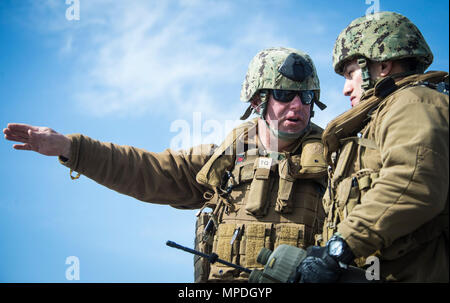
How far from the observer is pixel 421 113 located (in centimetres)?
428

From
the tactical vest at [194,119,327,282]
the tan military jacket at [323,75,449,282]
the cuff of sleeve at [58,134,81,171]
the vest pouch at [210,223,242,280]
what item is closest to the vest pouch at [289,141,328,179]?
the tactical vest at [194,119,327,282]

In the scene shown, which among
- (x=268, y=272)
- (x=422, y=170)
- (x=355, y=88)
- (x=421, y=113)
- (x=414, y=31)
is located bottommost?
(x=268, y=272)

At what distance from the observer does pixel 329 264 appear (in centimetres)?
436

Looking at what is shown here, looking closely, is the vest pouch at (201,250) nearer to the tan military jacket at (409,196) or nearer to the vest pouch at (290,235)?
the vest pouch at (290,235)

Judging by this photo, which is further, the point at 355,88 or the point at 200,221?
the point at 200,221

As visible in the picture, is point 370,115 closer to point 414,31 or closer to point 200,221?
point 414,31

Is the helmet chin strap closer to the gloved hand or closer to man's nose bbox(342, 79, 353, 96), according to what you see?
man's nose bbox(342, 79, 353, 96)

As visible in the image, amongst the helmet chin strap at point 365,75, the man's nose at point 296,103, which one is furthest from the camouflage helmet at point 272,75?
the helmet chin strap at point 365,75

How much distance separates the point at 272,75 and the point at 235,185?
1397 millimetres

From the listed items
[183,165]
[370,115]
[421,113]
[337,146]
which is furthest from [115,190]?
[421,113]

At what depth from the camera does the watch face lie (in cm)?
434

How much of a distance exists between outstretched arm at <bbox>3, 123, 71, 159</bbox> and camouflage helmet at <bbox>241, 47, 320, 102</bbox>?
2299mm

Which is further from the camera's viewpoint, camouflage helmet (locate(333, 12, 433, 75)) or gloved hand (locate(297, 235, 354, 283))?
camouflage helmet (locate(333, 12, 433, 75))

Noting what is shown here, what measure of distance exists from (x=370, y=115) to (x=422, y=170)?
932 mm
